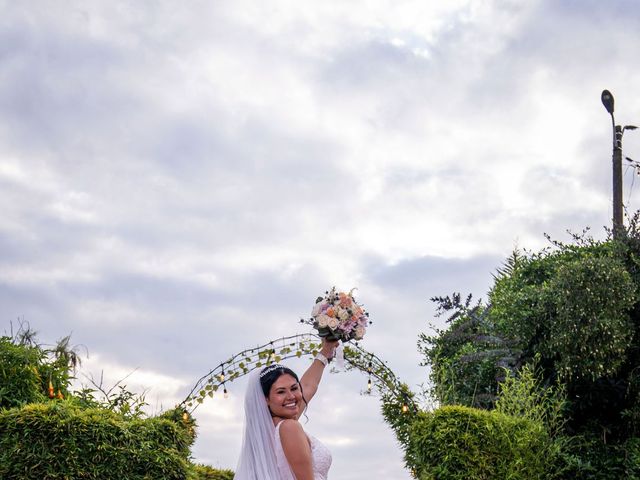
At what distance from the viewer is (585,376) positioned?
622 inches

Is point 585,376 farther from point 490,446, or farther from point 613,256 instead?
point 490,446

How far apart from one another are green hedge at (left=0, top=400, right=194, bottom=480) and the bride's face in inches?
211

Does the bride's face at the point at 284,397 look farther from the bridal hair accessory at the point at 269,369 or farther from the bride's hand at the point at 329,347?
the bride's hand at the point at 329,347

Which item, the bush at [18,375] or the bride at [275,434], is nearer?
the bride at [275,434]

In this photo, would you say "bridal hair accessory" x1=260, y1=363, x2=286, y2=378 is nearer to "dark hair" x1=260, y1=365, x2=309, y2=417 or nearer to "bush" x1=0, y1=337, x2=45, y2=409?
"dark hair" x1=260, y1=365, x2=309, y2=417

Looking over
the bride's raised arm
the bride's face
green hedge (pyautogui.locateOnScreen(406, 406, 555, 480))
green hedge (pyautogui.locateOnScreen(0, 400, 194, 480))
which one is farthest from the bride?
green hedge (pyautogui.locateOnScreen(406, 406, 555, 480))

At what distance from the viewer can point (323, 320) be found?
880 centimetres

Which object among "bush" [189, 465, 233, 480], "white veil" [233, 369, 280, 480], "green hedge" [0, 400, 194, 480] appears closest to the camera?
"white veil" [233, 369, 280, 480]

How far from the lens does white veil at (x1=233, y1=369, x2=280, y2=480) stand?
18.9 feet

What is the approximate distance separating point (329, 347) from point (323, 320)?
0.44 meters

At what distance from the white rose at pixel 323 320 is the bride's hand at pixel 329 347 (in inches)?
7.0

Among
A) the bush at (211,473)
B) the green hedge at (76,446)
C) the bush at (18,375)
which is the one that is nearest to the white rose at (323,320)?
the green hedge at (76,446)

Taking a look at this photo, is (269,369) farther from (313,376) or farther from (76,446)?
(76,446)

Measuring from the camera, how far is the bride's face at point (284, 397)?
5.78 meters
